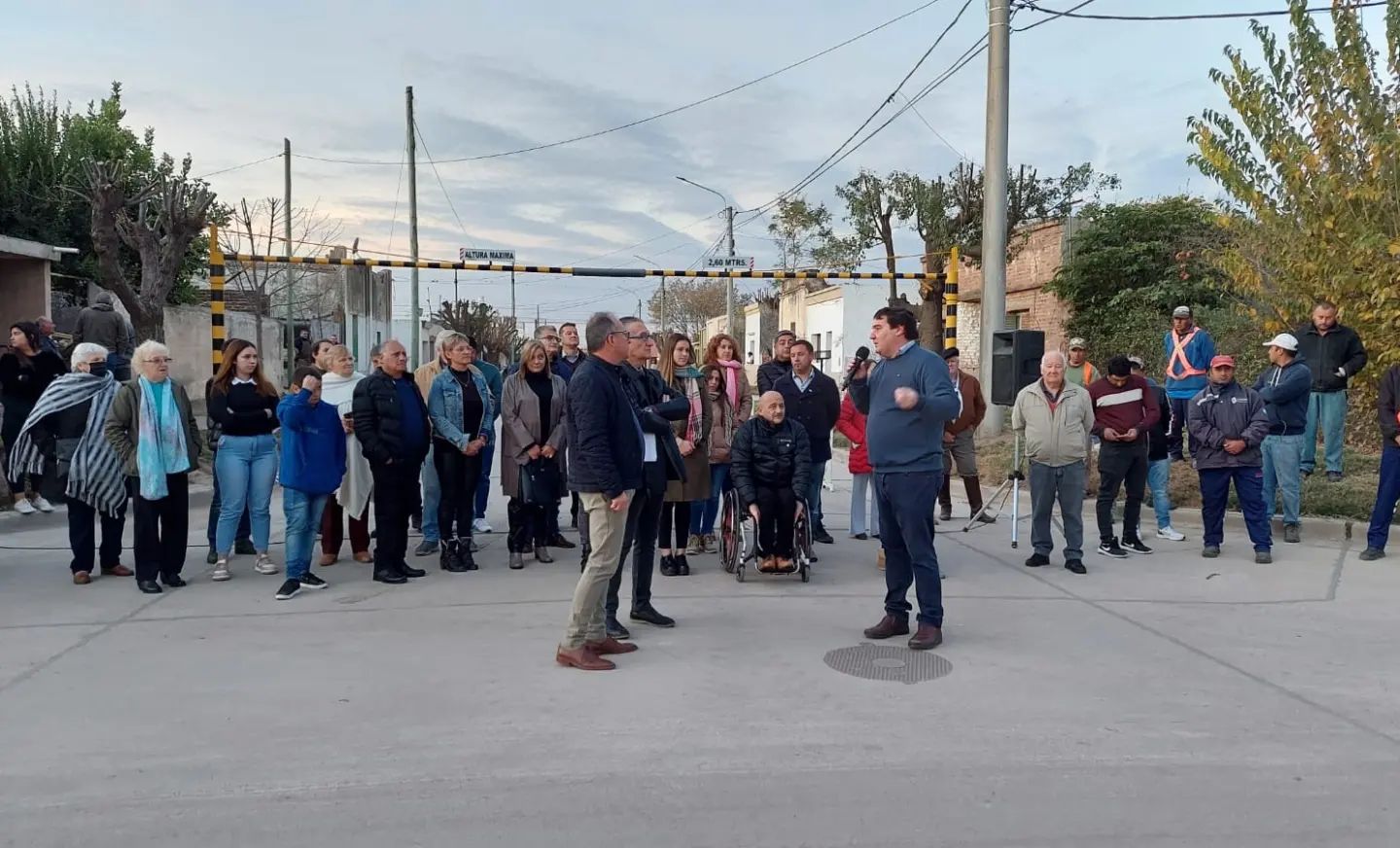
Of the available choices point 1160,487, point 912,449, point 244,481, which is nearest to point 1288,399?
point 1160,487

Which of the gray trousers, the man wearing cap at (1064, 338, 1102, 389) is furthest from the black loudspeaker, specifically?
the gray trousers

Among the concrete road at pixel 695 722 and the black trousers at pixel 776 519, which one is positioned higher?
the black trousers at pixel 776 519

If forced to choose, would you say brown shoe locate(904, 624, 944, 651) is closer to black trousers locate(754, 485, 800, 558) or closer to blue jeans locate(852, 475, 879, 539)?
black trousers locate(754, 485, 800, 558)

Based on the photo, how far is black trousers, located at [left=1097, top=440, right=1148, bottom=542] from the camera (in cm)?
847

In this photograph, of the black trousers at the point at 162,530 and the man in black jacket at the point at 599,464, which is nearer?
the man in black jacket at the point at 599,464

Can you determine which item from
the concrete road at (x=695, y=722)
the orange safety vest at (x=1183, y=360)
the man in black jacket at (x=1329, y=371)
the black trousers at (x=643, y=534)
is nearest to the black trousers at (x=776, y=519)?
the concrete road at (x=695, y=722)

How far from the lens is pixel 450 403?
7.75 metres

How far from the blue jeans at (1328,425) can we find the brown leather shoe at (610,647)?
847 cm

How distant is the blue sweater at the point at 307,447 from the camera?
7234 mm

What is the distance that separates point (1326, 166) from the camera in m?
11.3

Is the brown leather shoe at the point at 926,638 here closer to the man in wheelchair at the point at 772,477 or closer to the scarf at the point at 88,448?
the man in wheelchair at the point at 772,477

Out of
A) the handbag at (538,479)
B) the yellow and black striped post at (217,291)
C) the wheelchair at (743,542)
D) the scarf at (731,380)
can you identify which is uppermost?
the yellow and black striped post at (217,291)

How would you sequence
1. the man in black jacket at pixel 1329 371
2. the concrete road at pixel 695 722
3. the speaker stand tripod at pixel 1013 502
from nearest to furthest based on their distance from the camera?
the concrete road at pixel 695 722 < the speaker stand tripod at pixel 1013 502 < the man in black jacket at pixel 1329 371

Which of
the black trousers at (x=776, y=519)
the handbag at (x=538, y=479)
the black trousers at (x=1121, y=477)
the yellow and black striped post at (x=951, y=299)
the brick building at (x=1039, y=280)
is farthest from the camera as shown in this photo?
the brick building at (x=1039, y=280)
